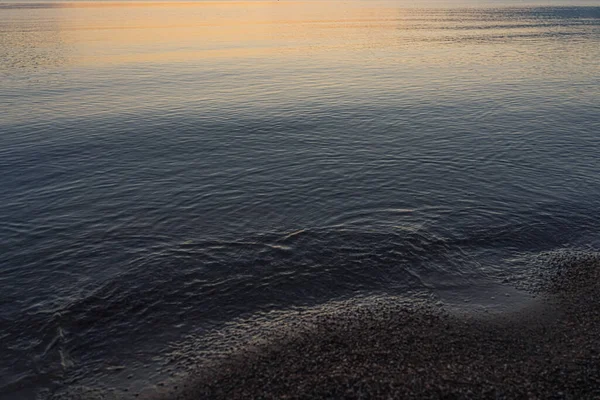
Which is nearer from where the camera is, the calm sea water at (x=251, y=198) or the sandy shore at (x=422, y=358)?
the sandy shore at (x=422, y=358)

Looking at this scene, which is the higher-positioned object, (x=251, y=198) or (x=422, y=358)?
(x=251, y=198)

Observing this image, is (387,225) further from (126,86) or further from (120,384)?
(126,86)

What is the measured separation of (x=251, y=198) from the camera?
48375 mm

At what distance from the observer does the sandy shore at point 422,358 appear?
78.1 feet

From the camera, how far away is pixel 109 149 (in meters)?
62.0

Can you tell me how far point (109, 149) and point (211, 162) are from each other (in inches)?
561

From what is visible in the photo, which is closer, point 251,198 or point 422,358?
point 422,358

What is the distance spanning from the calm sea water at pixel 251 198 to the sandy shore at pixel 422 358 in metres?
3.42

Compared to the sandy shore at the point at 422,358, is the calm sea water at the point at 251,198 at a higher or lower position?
higher

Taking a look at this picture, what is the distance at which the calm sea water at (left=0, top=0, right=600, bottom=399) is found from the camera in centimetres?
3138

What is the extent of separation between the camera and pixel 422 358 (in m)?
25.9

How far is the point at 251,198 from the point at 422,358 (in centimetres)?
2661

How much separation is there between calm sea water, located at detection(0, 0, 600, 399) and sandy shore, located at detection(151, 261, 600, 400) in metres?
3.42

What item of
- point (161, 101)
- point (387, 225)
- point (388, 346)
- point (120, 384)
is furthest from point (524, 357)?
point (161, 101)
